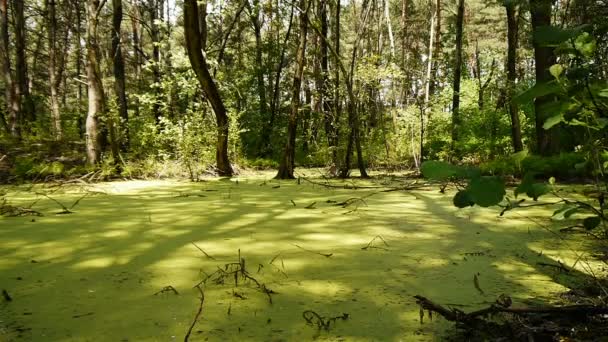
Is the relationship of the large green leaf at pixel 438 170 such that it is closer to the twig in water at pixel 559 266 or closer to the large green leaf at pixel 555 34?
the large green leaf at pixel 555 34

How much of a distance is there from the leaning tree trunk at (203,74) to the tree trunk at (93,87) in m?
1.36

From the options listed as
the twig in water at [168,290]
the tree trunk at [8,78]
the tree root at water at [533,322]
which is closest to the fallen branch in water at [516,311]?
the tree root at water at [533,322]

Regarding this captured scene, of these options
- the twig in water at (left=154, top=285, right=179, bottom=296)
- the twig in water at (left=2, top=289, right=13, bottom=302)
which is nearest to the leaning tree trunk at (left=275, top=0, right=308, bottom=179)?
the twig in water at (left=154, top=285, right=179, bottom=296)

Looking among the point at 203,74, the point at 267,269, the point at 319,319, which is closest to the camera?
the point at 319,319

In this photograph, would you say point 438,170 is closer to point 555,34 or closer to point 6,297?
point 555,34

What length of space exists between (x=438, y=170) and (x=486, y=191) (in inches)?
3.6

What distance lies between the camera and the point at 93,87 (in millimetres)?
5562

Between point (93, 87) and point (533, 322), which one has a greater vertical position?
point (93, 87)

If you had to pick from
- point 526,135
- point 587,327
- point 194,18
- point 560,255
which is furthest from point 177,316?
point 526,135

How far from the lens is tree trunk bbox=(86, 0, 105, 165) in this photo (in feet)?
18.1

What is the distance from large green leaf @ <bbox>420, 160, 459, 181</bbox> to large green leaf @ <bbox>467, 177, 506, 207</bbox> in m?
0.05

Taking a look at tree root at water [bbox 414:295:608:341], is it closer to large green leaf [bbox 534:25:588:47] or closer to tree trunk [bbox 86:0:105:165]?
large green leaf [bbox 534:25:588:47]

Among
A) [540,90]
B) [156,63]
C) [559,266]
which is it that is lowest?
[559,266]

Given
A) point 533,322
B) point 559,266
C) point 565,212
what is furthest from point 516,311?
point 559,266
